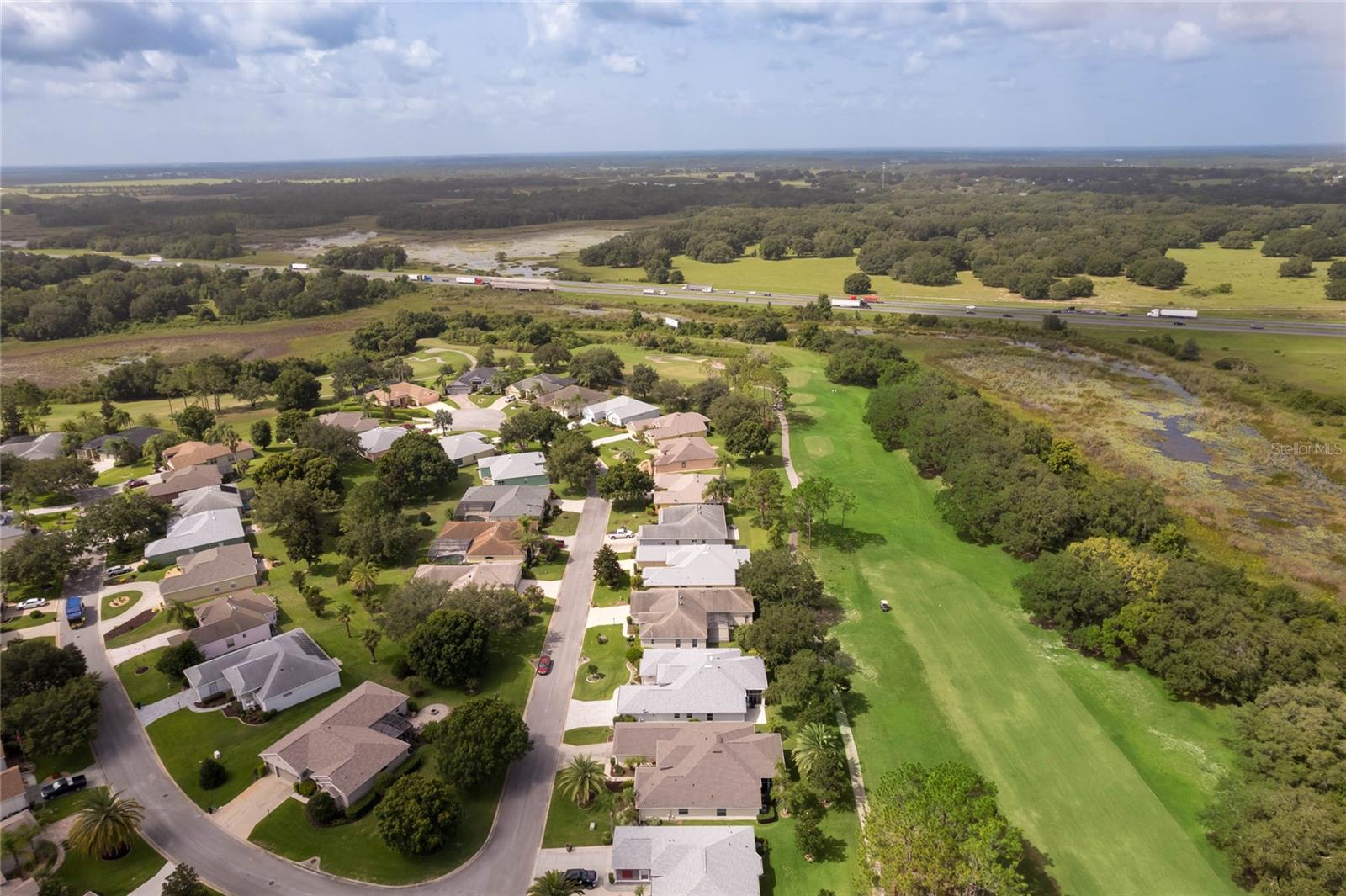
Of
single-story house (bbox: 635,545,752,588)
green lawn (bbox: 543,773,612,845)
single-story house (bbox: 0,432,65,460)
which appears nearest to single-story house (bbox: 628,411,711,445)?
single-story house (bbox: 635,545,752,588)

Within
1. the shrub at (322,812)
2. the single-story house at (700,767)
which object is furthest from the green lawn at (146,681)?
the single-story house at (700,767)

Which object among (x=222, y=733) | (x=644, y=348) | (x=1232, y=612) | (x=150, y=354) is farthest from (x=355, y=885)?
(x=150, y=354)

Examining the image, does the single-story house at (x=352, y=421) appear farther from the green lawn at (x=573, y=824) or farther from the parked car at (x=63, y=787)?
the green lawn at (x=573, y=824)

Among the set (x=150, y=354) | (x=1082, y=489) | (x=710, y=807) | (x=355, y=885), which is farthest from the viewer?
(x=150, y=354)

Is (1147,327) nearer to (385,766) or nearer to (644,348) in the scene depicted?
(644,348)

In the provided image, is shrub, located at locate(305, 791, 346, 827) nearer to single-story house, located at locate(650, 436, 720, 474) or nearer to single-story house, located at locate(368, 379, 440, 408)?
single-story house, located at locate(650, 436, 720, 474)

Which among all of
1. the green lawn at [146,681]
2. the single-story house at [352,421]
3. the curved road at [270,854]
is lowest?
the curved road at [270,854]
